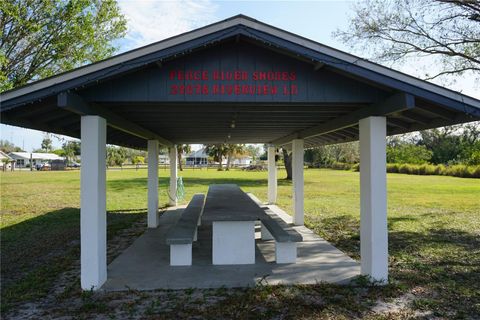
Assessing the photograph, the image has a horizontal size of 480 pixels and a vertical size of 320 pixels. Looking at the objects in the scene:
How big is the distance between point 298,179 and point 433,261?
4.38 metres

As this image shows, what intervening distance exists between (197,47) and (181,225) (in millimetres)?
4018

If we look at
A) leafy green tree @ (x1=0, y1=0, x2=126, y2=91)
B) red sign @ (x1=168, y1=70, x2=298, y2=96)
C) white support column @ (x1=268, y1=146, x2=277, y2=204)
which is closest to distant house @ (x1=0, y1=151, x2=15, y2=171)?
leafy green tree @ (x1=0, y1=0, x2=126, y2=91)

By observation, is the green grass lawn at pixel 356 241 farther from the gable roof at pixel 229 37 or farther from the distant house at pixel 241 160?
the distant house at pixel 241 160

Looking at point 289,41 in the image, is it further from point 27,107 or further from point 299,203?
point 299,203

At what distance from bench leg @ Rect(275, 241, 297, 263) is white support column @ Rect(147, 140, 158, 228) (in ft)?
16.1

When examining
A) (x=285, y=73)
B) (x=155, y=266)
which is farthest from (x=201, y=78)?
(x=155, y=266)

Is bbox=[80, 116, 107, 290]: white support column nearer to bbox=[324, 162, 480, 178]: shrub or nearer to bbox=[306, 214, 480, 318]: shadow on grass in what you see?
bbox=[306, 214, 480, 318]: shadow on grass

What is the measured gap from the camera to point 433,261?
7375 mm

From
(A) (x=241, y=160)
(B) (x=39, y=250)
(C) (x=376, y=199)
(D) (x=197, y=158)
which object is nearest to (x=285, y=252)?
(C) (x=376, y=199)

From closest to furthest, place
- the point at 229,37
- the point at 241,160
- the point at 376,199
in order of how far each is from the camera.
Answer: the point at 229,37 < the point at 376,199 < the point at 241,160

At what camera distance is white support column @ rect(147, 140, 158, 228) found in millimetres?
10758

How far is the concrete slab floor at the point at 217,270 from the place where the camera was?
5.90m

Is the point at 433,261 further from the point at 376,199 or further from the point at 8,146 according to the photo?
the point at 8,146

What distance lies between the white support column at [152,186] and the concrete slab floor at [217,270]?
223 centimetres
